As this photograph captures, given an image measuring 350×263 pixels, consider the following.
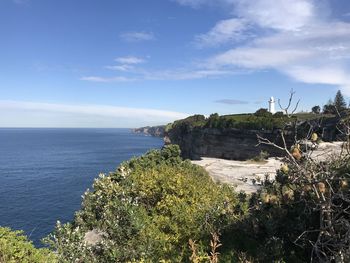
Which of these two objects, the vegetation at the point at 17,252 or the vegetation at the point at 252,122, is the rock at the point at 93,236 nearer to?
the vegetation at the point at 17,252

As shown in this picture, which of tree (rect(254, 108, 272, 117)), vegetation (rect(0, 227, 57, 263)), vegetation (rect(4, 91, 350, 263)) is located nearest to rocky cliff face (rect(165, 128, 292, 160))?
tree (rect(254, 108, 272, 117))

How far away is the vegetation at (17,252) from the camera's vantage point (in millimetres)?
7262

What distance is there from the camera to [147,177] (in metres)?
15.9

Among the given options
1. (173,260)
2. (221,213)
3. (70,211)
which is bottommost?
(70,211)

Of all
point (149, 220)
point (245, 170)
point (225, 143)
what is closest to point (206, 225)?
point (149, 220)

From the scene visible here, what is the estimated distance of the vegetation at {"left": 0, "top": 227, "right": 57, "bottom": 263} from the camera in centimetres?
726

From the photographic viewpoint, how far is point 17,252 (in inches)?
295

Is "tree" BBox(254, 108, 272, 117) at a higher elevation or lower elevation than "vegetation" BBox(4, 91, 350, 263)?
higher

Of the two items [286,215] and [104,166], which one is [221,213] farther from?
[104,166]

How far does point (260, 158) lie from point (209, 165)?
5.68 m

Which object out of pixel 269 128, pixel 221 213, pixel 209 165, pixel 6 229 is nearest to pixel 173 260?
pixel 221 213

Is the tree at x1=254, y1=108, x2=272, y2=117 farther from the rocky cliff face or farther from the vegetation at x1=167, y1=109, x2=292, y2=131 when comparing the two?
the rocky cliff face

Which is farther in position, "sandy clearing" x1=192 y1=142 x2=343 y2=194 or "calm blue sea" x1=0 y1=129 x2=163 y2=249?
"calm blue sea" x1=0 y1=129 x2=163 y2=249

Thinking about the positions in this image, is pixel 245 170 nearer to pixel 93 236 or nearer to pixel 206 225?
pixel 93 236
